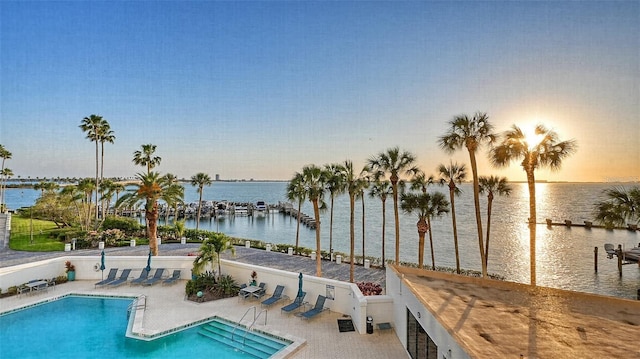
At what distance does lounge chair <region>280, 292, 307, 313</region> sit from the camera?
45.1 ft

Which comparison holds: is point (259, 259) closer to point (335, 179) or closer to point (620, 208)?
point (335, 179)

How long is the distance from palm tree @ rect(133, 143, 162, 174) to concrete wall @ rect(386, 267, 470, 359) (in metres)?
33.7

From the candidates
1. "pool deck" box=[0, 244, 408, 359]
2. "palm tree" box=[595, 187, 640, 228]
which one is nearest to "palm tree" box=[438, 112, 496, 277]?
"palm tree" box=[595, 187, 640, 228]

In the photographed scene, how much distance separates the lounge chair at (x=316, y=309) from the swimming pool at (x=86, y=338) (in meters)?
2.59

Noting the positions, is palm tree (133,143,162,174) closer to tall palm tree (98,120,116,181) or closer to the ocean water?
tall palm tree (98,120,116,181)

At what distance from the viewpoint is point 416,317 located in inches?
370

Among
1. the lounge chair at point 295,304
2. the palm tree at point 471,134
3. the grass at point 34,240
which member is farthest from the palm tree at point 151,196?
the palm tree at point 471,134

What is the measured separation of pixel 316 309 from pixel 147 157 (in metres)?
32.3

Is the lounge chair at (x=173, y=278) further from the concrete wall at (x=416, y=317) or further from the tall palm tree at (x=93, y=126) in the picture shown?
the tall palm tree at (x=93, y=126)

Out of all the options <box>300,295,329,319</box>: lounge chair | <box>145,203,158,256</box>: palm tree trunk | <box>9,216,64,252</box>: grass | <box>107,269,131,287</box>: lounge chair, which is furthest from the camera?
<box>9,216,64,252</box>: grass

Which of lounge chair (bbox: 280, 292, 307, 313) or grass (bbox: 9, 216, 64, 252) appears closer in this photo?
Result: lounge chair (bbox: 280, 292, 307, 313)

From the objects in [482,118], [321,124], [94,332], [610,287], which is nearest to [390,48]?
[482,118]

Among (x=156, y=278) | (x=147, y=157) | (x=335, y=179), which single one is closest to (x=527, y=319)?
(x=335, y=179)

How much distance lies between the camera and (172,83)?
25547 millimetres
